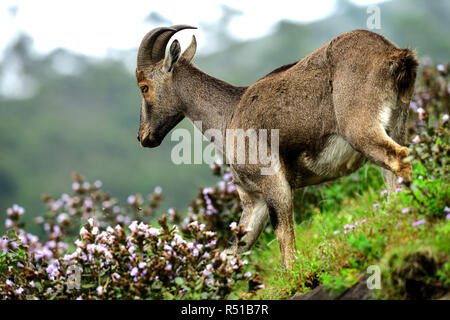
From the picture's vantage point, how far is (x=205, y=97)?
7.02 m

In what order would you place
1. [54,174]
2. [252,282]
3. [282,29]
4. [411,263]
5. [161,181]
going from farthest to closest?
[282,29], [54,174], [161,181], [252,282], [411,263]

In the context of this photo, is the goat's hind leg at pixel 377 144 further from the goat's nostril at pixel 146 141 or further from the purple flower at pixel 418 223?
the goat's nostril at pixel 146 141

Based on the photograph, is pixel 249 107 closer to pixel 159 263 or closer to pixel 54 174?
→ pixel 159 263

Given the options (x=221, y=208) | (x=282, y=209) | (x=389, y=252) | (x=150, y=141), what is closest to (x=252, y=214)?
(x=282, y=209)

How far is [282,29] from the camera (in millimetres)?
161375

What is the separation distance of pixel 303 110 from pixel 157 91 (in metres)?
2.06

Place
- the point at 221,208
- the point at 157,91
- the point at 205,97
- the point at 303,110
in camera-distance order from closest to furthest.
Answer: the point at 303,110 → the point at 205,97 → the point at 157,91 → the point at 221,208

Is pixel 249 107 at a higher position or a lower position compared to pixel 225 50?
lower

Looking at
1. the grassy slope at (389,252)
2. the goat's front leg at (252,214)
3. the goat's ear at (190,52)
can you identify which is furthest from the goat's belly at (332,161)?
the goat's ear at (190,52)

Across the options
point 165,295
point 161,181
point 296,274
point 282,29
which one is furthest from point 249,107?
point 282,29

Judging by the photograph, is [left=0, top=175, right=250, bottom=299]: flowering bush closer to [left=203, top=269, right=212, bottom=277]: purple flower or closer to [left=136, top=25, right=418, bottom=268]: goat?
[left=203, top=269, right=212, bottom=277]: purple flower

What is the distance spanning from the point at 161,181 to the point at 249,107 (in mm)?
103279

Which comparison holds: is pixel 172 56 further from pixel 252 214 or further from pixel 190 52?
pixel 252 214

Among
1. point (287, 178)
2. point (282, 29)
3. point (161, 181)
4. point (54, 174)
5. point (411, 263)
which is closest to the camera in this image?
point (411, 263)
